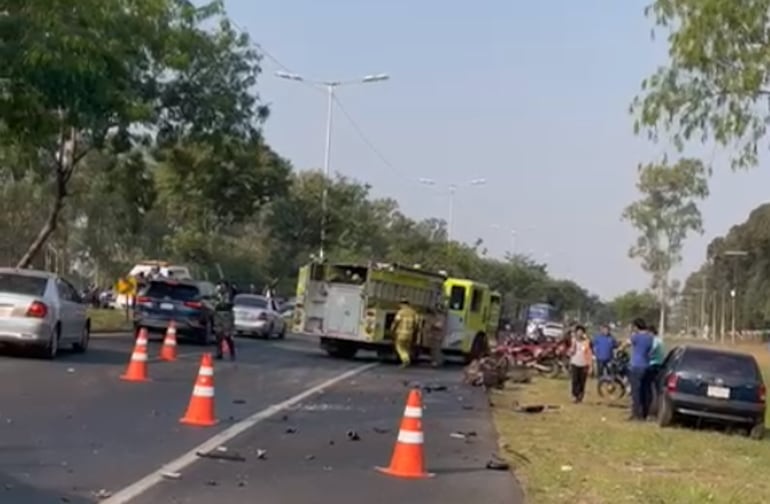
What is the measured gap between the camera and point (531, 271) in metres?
126

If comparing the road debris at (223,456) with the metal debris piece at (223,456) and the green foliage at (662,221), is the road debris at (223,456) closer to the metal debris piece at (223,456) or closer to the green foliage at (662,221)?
the metal debris piece at (223,456)

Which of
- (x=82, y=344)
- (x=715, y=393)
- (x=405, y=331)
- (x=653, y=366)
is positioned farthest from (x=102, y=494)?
(x=405, y=331)

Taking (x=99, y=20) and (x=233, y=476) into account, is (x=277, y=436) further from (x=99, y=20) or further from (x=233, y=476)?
(x=99, y=20)

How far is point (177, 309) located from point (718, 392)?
18925 millimetres

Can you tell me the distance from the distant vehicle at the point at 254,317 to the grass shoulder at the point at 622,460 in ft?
78.8

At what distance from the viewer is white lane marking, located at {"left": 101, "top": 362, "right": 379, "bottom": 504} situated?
443 inches

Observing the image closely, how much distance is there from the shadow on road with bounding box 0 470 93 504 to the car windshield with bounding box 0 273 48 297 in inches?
602

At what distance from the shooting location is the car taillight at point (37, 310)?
2578 cm

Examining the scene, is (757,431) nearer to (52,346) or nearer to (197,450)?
(197,450)

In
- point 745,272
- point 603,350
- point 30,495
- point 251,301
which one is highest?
point 745,272

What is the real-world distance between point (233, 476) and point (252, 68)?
34.5 meters

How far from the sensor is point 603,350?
3394cm

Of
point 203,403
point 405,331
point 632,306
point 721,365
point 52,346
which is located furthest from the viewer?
point 632,306

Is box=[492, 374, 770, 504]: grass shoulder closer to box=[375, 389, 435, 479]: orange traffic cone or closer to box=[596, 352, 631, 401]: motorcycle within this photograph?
box=[375, 389, 435, 479]: orange traffic cone
